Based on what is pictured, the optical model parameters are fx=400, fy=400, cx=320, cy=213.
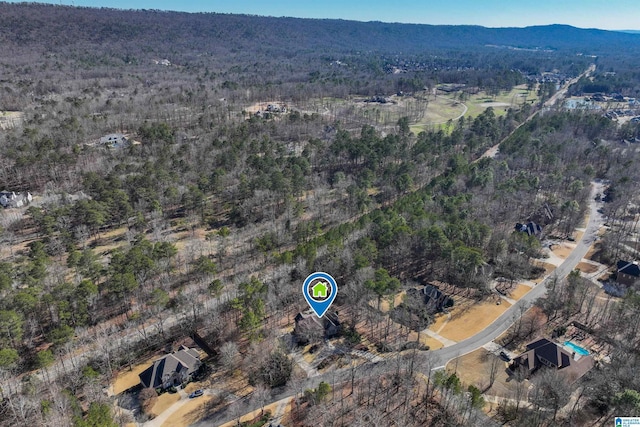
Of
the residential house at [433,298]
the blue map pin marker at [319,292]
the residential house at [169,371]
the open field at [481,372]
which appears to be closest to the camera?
the residential house at [169,371]

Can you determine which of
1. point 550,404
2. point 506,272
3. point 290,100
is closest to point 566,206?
point 506,272

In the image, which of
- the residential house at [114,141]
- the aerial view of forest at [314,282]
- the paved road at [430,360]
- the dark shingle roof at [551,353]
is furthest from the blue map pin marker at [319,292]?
the residential house at [114,141]

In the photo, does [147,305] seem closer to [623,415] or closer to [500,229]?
[623,415]

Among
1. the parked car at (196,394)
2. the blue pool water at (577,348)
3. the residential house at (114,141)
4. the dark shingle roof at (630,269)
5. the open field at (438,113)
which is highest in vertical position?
the open field at (438,113)

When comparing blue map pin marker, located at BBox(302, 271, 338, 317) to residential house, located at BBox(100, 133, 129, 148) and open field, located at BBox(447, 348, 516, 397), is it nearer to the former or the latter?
open field, located at BBox(447, 348, 516, 397)

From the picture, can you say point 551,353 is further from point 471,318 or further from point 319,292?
point 319,292

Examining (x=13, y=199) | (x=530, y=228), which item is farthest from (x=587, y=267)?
(x=13, y=199)

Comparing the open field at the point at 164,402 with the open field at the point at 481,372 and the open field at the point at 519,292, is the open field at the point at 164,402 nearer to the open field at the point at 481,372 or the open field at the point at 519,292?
the open field at the point at 481,372

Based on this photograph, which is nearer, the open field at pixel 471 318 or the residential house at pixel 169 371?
the residential house at pixel 169 371
